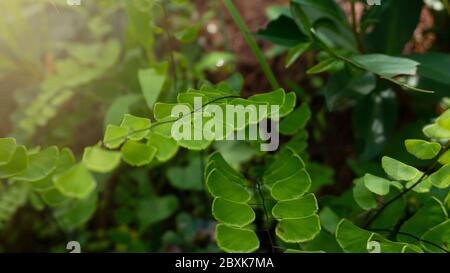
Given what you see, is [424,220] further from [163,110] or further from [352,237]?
[163,110]

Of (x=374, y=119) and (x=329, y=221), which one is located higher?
(x=374, y=119)

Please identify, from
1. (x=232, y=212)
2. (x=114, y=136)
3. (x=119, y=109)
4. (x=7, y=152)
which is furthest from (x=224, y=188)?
(x=119, y=109)

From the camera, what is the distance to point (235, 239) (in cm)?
56

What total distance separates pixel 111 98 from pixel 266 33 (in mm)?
470

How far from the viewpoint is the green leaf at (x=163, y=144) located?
56 centimetres

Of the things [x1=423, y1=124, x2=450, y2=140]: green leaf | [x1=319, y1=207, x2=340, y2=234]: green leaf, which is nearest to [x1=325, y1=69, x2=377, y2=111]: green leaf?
[x1=319, y1=207, x2=340, y2=234]: green leaf

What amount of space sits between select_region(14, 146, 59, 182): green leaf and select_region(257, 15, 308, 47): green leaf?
1.32 feet

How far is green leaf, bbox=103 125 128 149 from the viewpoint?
21.1 inches

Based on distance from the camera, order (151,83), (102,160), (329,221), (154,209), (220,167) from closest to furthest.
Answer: (102,160), (220,167), (329,221), (151,83), (154,209)

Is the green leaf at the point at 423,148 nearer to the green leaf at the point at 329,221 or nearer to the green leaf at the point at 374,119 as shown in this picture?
the green leaf at the point at 329,221

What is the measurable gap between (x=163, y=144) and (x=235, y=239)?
0.42 ft

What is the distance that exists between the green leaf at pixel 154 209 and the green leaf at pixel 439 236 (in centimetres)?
63

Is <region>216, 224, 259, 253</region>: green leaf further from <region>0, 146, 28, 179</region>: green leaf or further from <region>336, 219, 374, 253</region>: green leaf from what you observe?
<region>0, 146, 28, 179</region>: green leaf

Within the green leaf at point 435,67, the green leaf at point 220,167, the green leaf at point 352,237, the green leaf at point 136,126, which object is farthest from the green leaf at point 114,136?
the green leaf at point 435,67
